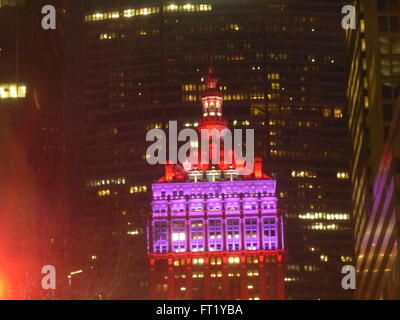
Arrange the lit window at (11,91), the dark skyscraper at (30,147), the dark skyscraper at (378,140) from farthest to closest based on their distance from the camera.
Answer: the lit window at (11,91) → the dark skyscraper at (30,147) → the dark skyscraper at (378,140)

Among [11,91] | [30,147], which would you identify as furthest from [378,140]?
[30,147]

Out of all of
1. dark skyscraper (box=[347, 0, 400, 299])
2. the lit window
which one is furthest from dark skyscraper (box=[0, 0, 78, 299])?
dark skyscraper (box=[347, 0, 400, 299])

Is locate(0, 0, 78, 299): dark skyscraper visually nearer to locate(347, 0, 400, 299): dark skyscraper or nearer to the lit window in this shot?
the lit window

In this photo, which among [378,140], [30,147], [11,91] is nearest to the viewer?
[378,140]

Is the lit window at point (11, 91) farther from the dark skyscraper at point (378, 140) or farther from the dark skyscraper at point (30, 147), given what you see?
the dark skyscraper at point (378, 140)

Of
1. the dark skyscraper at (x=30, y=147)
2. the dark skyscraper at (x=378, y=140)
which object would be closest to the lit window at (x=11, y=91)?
the dark skyscraper at (x=30, y=147)

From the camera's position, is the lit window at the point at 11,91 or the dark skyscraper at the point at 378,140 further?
the lit window at the point at 11,91

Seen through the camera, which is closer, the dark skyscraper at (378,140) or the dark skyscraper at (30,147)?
the dark skyscraper at (378,140)

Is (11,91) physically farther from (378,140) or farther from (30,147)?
(378,140)

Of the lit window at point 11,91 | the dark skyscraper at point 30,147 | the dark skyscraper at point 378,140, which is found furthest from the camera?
the lit window at point 11,91
